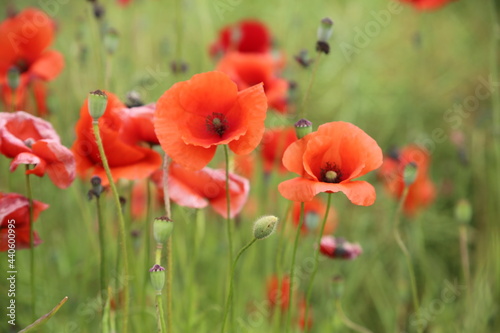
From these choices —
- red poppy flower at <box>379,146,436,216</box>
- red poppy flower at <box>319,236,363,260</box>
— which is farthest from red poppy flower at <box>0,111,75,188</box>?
red poppy flower at <box>379,146,436,216</box>

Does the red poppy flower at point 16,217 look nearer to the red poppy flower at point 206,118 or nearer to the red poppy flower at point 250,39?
the red poppy flower at point 206,118

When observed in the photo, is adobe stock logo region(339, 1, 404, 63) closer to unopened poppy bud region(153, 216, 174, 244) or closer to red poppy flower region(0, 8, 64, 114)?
red poppy flower region(0, 8, 64, 114)

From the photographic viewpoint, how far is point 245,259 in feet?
4.82

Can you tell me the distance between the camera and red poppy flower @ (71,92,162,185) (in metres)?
0.87

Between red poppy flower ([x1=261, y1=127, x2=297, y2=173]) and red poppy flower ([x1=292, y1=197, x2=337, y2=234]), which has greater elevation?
red poppy flower ([x1=261, y1=127, x2=297, y2=173])

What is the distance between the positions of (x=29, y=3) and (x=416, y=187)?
219 cm

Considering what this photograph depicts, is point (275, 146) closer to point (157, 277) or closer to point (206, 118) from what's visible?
point (206, 118)

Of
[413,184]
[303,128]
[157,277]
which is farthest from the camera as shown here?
[413,184]

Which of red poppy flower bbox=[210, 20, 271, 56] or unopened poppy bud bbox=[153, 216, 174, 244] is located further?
red poppy flower bbox=[210, 20, 271, 56]

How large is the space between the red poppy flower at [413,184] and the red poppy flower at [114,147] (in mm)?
820

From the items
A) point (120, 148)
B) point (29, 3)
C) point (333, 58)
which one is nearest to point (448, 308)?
point (120, 148)

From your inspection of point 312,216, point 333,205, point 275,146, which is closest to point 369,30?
point 333,205

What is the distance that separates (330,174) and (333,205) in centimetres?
105

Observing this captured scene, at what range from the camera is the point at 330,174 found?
860 millimetres
